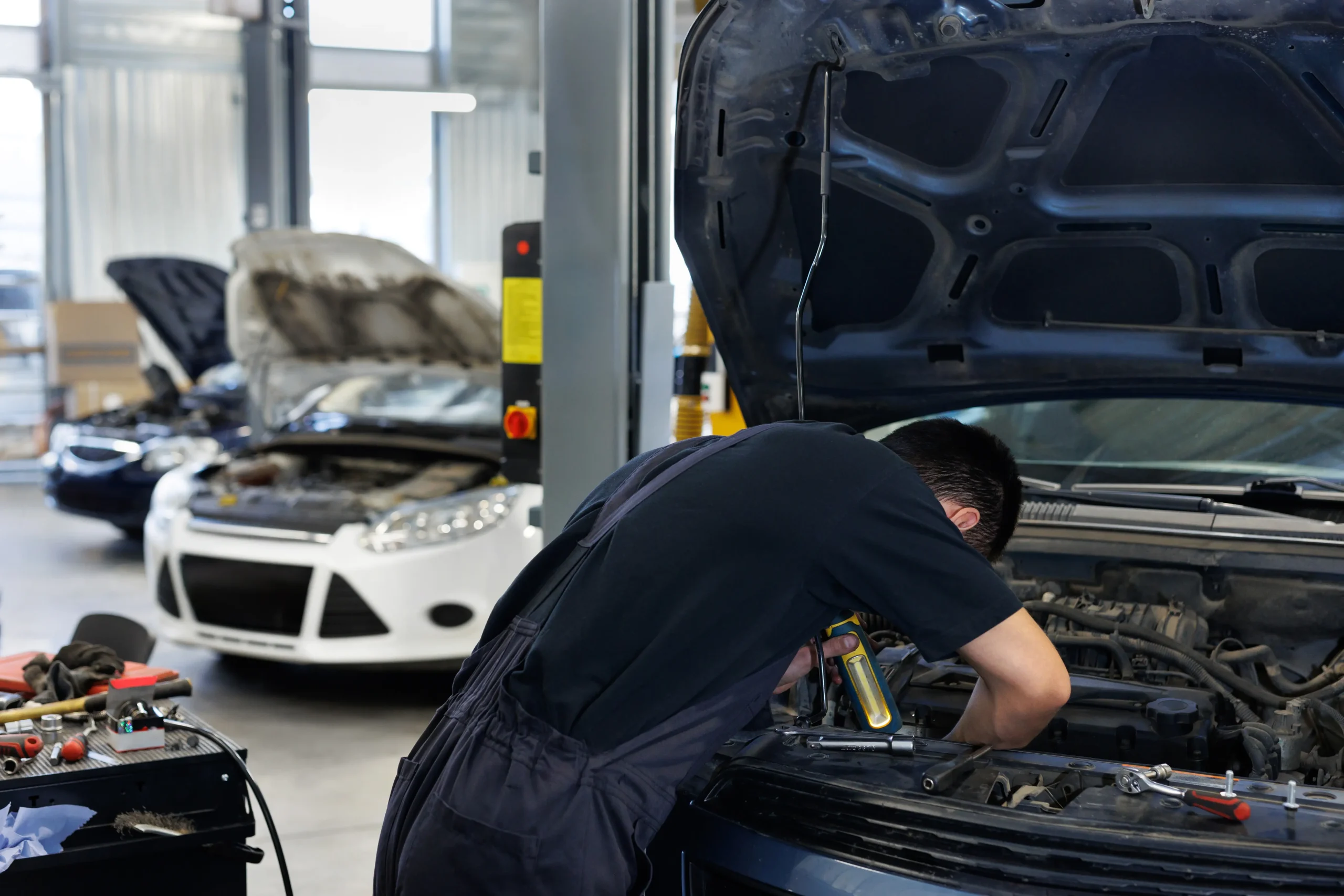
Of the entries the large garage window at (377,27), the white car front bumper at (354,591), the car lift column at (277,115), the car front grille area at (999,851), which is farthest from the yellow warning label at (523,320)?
the large garage window at (377,27)

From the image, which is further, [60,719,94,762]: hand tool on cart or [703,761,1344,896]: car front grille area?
[60,719,94,762]: hand tool on cart

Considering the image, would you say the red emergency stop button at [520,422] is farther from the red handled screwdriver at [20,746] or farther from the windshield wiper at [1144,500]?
the red handled screwdriver at [20,746]

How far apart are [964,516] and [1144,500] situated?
925 mm

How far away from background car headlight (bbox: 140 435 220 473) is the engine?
5.43 meters

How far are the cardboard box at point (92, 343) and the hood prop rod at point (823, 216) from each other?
9.28 meters

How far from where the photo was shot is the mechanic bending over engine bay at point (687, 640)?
1.49 m

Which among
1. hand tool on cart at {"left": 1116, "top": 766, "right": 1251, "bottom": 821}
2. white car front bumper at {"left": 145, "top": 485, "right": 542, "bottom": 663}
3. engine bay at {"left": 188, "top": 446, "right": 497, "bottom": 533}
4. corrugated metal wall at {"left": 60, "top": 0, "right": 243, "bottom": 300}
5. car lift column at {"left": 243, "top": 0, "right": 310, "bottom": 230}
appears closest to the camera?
hand tool on cart at {"left": 1116, "top": 766, "right": 1251, "bottom": 821}

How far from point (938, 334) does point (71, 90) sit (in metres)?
11.3

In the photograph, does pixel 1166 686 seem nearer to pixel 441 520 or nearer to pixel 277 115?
pixel 441 520

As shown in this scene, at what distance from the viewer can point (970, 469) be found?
173 cm

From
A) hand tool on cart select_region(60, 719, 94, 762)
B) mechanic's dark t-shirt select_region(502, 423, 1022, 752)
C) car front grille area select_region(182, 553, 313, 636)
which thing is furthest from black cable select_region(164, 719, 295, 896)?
car front grille area select_region(182, 553, 313, 636)

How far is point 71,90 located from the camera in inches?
453

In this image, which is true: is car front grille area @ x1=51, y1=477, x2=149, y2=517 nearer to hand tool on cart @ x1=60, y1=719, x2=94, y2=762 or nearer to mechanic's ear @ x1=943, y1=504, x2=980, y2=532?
hand tool on cart @ x1=60, y1=719, x2=94, y2=762

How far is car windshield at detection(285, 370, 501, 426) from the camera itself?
5.05 meters
